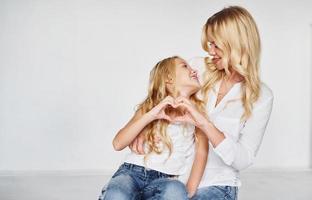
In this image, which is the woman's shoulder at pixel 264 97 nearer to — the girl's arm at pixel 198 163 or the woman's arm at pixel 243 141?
the woman's arm at pixel 243 141

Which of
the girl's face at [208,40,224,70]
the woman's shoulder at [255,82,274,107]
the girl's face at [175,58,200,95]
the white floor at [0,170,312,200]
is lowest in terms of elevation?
the white floor at [0,170,312,200]

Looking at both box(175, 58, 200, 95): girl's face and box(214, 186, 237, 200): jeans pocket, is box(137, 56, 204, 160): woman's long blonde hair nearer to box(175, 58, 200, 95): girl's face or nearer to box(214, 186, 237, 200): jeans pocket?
box(175, 58, 200, 95): girl's face

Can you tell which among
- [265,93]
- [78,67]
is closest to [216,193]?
[265,93]

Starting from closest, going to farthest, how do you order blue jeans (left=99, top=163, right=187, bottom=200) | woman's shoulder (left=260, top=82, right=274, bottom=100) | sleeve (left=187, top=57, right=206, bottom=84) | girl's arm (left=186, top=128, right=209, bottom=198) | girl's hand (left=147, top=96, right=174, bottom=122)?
blue jeans (left=99, top=163, right=187, bottom=200), girl's hand (left=147, top=96, right=174, bottom=122), girl's arm (left=186, top=128, right=209, bottom=198), woman's shoulder (left=260, top=82, right=274, bottom=100), sleeve (left=187, top=57, right=206, bottom=84)

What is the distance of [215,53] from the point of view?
2.22 metres

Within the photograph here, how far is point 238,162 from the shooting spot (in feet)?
6.65

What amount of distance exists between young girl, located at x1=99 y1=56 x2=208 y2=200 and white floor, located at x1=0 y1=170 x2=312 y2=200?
2123 millimetres

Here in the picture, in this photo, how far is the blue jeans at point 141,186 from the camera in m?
1.84

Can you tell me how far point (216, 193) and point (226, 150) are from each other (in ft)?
0.69

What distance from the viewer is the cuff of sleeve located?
1.93m

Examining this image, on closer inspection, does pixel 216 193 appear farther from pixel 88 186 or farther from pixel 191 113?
pixel 88 186

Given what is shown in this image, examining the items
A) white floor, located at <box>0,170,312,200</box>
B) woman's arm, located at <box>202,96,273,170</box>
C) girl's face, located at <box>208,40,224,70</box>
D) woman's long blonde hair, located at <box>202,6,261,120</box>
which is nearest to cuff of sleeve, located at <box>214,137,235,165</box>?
woman's arm, located at <box>202,96,273,170</box>

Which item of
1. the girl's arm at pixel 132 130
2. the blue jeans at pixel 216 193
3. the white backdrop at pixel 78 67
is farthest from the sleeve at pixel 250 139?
the white backdrop at pixel 78 67

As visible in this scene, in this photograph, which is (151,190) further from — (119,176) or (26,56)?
(26,56)
